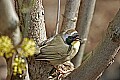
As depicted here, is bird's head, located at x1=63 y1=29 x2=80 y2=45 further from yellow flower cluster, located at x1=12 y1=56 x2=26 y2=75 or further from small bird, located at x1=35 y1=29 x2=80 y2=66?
yellow flower cluster, located at x1=12 y1=56 x2=26 y2=75

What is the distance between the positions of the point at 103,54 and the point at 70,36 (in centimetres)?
31

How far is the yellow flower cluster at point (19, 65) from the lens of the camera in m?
0.82

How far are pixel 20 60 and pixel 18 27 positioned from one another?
78 millimetres

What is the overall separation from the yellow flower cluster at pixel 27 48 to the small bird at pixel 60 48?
0.07 metres

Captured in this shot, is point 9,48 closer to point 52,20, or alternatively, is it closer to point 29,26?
point 29,26

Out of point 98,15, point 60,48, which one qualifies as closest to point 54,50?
point 60,48

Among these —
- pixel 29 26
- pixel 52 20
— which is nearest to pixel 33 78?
pixel 29 26

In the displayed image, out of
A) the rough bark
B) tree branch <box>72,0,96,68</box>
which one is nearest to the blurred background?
tree branch <box>72,0,96,68</box>

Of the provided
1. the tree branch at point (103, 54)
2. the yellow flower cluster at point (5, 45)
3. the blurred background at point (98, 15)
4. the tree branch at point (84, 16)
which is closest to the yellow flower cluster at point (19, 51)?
the yellow flower cluster at point (5, 45)

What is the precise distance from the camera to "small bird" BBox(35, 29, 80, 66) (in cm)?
93

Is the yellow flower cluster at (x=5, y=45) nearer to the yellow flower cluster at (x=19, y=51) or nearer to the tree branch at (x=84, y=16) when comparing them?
the yellow flower cluster at (x=19, y=51)

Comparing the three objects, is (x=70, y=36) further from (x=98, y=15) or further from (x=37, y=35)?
(x=98, y=15)

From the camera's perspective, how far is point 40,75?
36.2 inches

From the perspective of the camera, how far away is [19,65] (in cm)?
83
